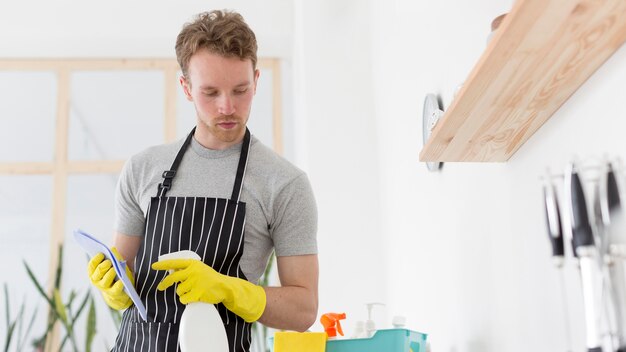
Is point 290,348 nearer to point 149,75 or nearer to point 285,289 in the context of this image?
point 285,289

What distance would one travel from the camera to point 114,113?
4.71 m

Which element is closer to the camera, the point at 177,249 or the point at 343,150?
the point at 177,249

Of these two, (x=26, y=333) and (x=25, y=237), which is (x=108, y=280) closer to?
(x=26, y=333)

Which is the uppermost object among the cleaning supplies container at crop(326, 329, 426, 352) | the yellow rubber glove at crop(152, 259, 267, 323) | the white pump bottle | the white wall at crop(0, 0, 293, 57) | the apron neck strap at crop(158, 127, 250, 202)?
the white wall at crop(0, 0, 293, 57)

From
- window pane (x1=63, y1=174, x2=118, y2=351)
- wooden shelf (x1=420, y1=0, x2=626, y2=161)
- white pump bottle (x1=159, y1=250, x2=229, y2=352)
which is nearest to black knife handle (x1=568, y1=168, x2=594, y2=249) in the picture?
wooden shelf (x1=420, y1=0, x2=626, y2=161)

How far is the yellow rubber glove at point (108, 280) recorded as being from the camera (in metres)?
1.66

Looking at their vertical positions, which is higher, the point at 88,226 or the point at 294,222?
the point at 88,226

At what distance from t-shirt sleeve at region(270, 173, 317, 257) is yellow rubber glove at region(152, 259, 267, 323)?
165 millimetres

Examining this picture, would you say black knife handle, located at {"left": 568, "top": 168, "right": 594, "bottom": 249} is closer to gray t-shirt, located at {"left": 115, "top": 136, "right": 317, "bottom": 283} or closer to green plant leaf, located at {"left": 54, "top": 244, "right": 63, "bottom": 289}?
gray t-shirt, located at {"left": 115, "top": 136, "right": 317, "bottom": 283}

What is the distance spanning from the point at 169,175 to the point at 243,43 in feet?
1.30

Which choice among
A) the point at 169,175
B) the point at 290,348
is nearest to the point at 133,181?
the point at 169,175

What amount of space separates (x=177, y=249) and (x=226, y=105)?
386 millimetres

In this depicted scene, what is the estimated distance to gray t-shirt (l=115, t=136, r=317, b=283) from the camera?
1.73m

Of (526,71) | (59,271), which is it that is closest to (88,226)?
(59,271)
